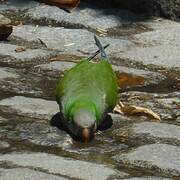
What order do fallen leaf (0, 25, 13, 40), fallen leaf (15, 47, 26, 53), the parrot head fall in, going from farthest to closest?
fallen leaf (0, 25, 13, 40), fallen leaf (15, 47, 26, 53), the parrot head

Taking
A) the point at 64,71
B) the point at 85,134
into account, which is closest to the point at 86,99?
the point at 85,134

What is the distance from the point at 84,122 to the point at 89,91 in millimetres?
228

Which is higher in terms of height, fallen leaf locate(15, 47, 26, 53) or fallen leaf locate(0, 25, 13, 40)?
fallen leaf locate(0, 25, 13, 40)

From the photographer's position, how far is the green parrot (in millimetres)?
3865

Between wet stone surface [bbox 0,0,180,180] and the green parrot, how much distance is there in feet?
0.27

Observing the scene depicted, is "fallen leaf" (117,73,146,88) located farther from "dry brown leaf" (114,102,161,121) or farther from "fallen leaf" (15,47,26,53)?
"fallen leaf" (15,47,26,53)

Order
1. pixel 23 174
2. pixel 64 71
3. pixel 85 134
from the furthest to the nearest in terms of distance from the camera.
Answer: pixel 64 71
pixel 85 134
pixel 23 174

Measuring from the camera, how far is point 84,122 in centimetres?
384

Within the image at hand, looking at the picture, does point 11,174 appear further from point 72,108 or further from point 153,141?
point 153,141

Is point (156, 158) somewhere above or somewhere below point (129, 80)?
above

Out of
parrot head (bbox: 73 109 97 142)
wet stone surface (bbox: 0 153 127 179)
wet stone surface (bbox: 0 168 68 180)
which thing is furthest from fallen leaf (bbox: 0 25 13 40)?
wet stone surface (bbox: 0 168 68 180)

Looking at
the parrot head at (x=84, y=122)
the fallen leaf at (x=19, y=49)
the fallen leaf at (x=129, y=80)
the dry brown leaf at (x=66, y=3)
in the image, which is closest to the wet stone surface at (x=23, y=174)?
the parrot head at (x=84, y=122)

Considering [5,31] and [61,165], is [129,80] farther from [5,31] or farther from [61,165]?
[61,165]

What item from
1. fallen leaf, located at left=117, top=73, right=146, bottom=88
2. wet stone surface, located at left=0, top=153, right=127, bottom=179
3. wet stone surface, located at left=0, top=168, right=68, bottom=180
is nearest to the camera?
wet stone surface, located at left=0, top=168, right=68, bottom=180
